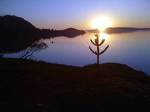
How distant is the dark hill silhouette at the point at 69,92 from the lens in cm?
1407

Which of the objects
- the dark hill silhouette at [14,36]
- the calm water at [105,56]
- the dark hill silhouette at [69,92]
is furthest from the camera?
the dark hill silhouette at [14,36]

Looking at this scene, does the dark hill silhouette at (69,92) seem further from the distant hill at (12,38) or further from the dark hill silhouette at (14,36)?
the distant hill at (12,38)

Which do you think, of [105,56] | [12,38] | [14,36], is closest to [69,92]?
[105,56]

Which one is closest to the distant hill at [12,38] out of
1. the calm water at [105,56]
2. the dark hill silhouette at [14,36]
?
the dark hill silhouette at [14,36]

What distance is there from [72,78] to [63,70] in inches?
→ 115

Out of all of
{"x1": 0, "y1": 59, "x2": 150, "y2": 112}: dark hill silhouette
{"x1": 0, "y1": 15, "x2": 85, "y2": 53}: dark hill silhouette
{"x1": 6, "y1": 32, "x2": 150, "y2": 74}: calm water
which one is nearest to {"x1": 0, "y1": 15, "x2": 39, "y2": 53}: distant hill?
{"x1": 0, "y1": 15, "x2": 85, "y2": 53}: dark hill silhouette

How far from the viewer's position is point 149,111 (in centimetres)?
1388

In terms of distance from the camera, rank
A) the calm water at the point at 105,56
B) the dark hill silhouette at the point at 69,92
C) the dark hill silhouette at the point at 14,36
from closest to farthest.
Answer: the dark hill silhouette at the point at 69,92
the calm water at the point at 105,56
the dark hill silhouette at the point at 14,36

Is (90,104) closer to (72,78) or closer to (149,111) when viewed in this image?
(149,111)

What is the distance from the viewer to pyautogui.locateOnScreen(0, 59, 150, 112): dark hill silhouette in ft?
46.2

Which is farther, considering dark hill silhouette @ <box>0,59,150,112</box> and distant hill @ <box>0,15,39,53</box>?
distant hill @ <box>0,15,39,53</box>

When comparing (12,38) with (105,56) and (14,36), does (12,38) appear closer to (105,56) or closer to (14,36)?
(14,36)

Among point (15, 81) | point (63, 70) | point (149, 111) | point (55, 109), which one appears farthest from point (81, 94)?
point (63, 70)

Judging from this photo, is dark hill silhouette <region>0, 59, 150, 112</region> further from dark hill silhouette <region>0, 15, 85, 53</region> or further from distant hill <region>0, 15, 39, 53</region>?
distant hill <region>0, 15, 39, 53</region>
